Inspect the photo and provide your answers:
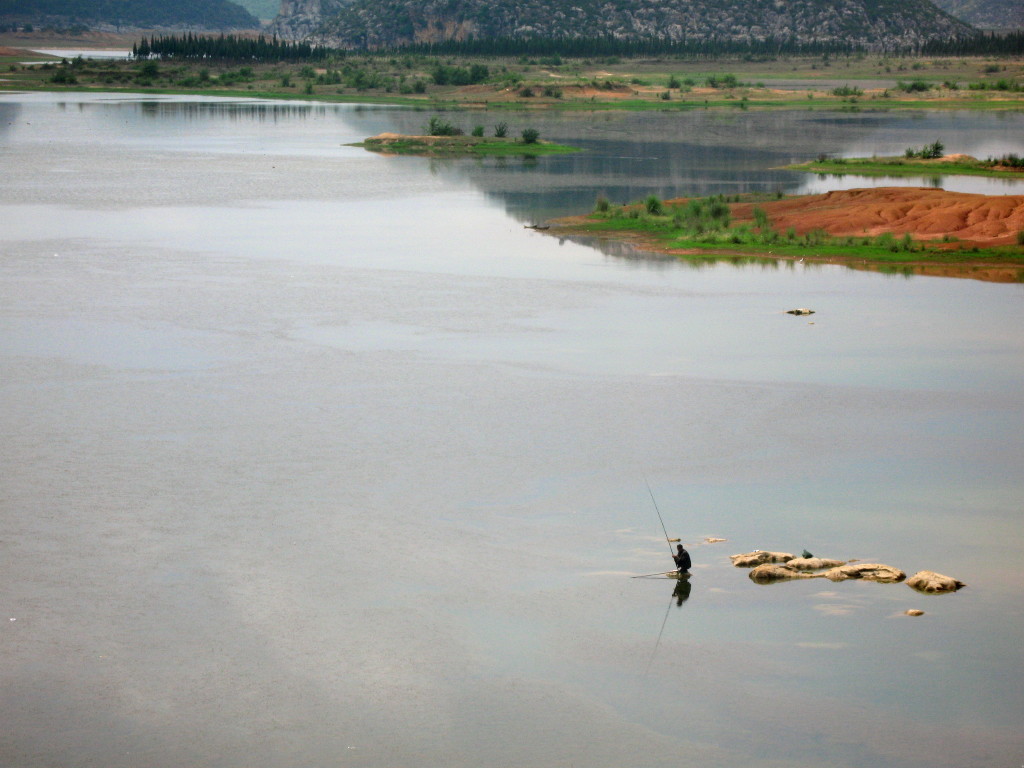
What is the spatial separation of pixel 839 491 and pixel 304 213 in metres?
31.8

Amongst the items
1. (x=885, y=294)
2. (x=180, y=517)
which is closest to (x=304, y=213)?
(x=885, y=294)

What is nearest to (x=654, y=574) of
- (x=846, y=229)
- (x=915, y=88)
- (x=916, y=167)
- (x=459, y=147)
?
(x=846, y=229)

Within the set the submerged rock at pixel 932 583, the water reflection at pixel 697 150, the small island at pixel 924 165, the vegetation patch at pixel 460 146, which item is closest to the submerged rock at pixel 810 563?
the submerged rock at pixel 932 583

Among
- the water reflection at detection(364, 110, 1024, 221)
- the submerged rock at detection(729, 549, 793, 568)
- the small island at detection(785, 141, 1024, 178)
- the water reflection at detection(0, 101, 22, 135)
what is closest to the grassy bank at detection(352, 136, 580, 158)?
the water reflection at detection(364, 110, 1024, 221)

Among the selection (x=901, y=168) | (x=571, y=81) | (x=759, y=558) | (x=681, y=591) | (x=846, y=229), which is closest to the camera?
(x=681, y=591)

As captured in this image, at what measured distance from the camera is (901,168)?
59.3 m

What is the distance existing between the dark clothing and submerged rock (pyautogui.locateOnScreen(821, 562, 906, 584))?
167cm

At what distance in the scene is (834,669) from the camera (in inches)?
522

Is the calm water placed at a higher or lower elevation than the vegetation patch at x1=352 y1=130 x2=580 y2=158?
lower

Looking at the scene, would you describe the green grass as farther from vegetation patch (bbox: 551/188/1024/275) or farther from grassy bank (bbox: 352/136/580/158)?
grassy bank (bbox: 352/136/580/158)

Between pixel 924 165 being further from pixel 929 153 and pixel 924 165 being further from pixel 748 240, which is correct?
pixel 748 240

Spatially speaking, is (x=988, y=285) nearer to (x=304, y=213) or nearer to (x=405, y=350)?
(x=405, y=350)

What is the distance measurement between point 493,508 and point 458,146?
5547 cm

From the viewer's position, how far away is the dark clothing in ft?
49.6
